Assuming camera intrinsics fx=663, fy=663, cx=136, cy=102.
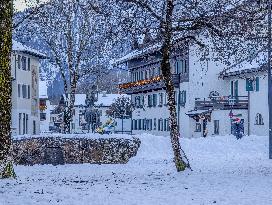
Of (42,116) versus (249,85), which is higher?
(249,85)

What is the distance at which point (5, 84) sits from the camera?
17.6m

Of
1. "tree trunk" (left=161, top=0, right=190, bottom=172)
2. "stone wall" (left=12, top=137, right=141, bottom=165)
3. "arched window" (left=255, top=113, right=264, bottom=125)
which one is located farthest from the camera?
"arched window" (left=255, top=113, right=264, bottom=125)

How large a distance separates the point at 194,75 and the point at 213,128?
5.26 metres

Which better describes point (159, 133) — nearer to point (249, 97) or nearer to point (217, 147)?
point (249, 97)

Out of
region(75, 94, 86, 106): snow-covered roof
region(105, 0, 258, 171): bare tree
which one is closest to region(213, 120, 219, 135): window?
region(105, 0, 258, 171): bare tree

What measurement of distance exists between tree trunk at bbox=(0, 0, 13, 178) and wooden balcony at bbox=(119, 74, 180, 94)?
4654cm

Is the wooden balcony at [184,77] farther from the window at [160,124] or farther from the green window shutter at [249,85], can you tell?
the window at [160,124]

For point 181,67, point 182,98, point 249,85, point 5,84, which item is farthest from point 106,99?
point 5,84

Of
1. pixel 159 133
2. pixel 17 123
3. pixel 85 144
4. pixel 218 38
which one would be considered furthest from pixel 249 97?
pixel 218 38

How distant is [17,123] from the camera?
187 feet

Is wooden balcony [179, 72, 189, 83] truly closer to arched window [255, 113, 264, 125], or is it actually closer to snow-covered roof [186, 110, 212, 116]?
snow-covered roof [186, 110, 212, 116]

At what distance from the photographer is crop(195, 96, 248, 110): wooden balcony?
A: 58.4 metres

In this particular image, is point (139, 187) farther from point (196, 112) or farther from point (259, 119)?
point (196, 112)

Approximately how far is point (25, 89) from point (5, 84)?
43214mm
